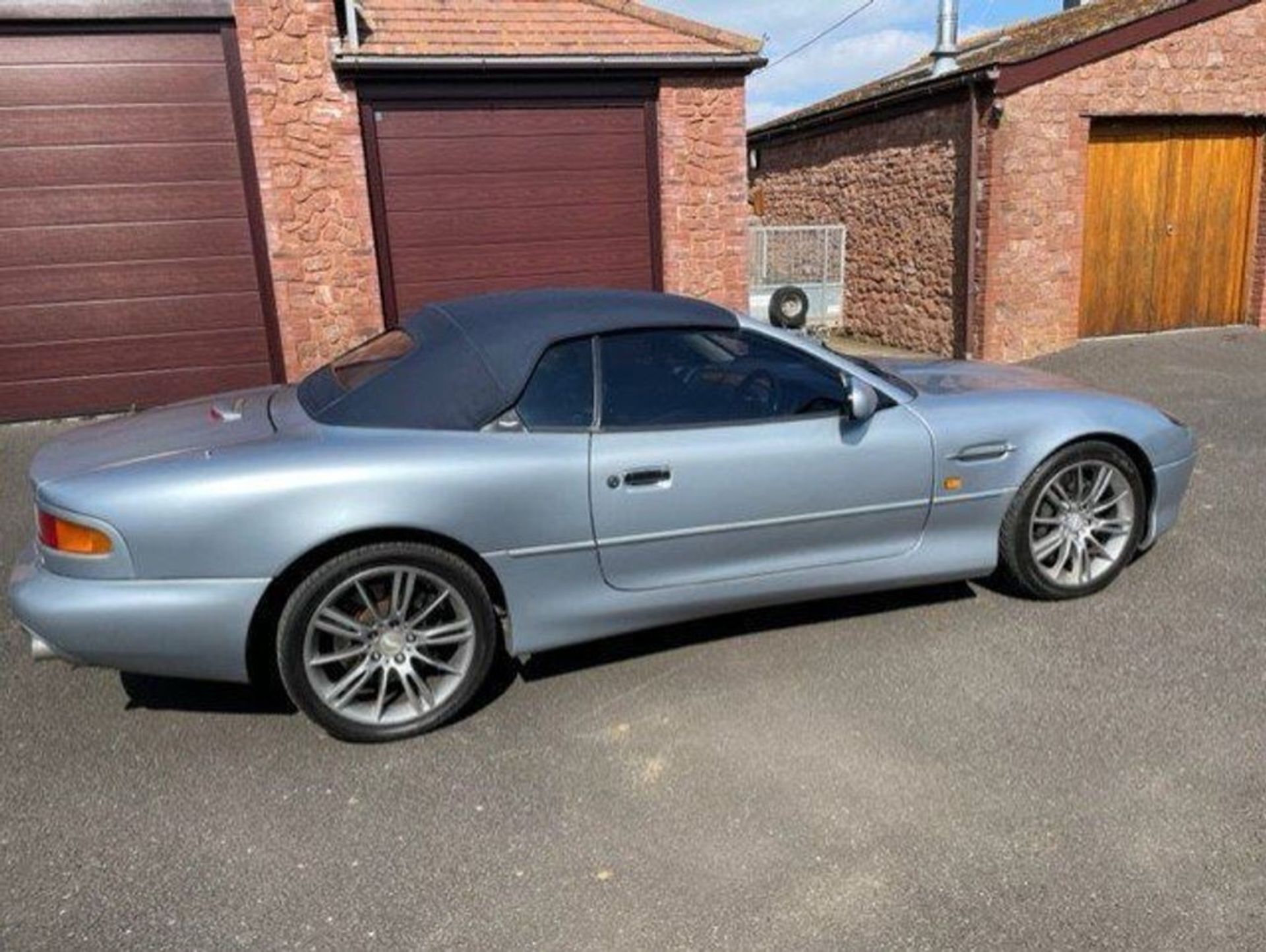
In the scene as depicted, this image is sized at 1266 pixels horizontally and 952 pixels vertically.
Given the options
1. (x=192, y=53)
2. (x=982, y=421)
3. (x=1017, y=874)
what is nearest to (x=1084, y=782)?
(x=1017, y=874)

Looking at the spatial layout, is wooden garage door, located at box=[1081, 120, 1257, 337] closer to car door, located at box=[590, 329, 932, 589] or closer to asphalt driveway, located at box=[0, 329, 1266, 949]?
asphalt driveway, located at box=[0, 329, 1266, 949]

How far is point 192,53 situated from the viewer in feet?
24.8

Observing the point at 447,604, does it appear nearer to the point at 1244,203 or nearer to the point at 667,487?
the point at 667,487

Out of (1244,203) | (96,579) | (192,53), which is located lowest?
(96,579)

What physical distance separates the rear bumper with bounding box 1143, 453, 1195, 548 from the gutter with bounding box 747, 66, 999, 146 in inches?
265

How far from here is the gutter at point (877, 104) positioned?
9.68 meters

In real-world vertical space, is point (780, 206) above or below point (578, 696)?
above

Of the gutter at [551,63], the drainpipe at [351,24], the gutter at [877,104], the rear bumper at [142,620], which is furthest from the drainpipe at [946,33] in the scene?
the rear bumper at [142,620]

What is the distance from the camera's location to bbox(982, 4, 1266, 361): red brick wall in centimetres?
970

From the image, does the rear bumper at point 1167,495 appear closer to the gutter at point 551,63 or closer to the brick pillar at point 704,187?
the brick pillar at point 704,187

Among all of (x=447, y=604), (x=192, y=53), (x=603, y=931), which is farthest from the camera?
(x=192, y=53)

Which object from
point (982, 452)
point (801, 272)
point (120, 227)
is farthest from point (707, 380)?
point (801, 272)

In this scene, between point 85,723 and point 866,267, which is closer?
point 85,723

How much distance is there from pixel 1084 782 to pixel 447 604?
6.64ft
